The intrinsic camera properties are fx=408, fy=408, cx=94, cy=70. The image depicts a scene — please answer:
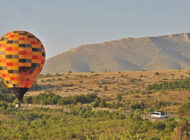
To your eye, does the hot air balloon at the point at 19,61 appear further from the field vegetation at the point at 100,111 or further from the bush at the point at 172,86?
the bush at the point at 172,86

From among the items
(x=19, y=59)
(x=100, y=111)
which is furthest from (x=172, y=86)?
(x=19, y=59)

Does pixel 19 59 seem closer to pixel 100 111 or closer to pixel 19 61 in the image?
pixel 19 61

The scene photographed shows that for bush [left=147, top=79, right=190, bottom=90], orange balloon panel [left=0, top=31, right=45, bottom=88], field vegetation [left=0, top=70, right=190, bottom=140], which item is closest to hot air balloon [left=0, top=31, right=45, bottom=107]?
orange balloon panel [left=0, top=31, right=45, bottom=88]

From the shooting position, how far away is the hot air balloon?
3809 centimetres

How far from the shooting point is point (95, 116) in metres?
54.6

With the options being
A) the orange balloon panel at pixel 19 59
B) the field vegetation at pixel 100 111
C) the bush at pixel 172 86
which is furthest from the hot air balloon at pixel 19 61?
the bush at pixel 172 86

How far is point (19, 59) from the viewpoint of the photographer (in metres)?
38.2

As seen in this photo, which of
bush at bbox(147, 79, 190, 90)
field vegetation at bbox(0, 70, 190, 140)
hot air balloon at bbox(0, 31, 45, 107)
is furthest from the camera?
bush at bbox(147, 79, 190, 90)

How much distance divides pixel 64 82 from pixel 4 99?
1114 inches

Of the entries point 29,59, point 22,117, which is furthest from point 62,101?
point 29,59

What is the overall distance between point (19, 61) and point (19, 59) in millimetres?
190

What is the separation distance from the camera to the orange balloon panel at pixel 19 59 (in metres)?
38.1

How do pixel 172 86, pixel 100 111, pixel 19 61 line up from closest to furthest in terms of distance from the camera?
pixel 19 61 < pixel 100 111 < pixel 172 86

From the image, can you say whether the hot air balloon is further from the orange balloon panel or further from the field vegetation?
the field vegetation
